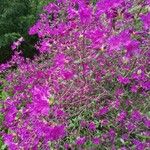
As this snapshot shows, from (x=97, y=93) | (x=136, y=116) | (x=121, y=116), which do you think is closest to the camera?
(x=136, y=116)

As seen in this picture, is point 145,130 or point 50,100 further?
point 145,130

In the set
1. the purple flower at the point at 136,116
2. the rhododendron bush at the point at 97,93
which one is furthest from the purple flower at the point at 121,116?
the purple flower at the point at 136,116

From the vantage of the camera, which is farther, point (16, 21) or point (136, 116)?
point (16, 21)

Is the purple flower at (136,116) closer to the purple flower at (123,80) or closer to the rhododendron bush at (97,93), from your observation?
the rhododendron bush at (97,93)

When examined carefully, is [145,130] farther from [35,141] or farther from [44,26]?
[44,26]

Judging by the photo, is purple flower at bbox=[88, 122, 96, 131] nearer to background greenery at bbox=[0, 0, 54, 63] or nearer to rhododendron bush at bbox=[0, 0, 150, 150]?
rhododendron bush at bbox=[0, 0, 150, 150]

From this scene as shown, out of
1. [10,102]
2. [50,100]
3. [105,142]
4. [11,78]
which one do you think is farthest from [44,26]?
[50,100]

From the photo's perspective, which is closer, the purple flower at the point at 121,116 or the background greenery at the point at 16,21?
the purple flower at the point at 121,116

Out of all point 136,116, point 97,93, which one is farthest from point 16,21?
point 136,116

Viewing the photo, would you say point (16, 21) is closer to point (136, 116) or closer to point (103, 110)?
point (103, 110)
